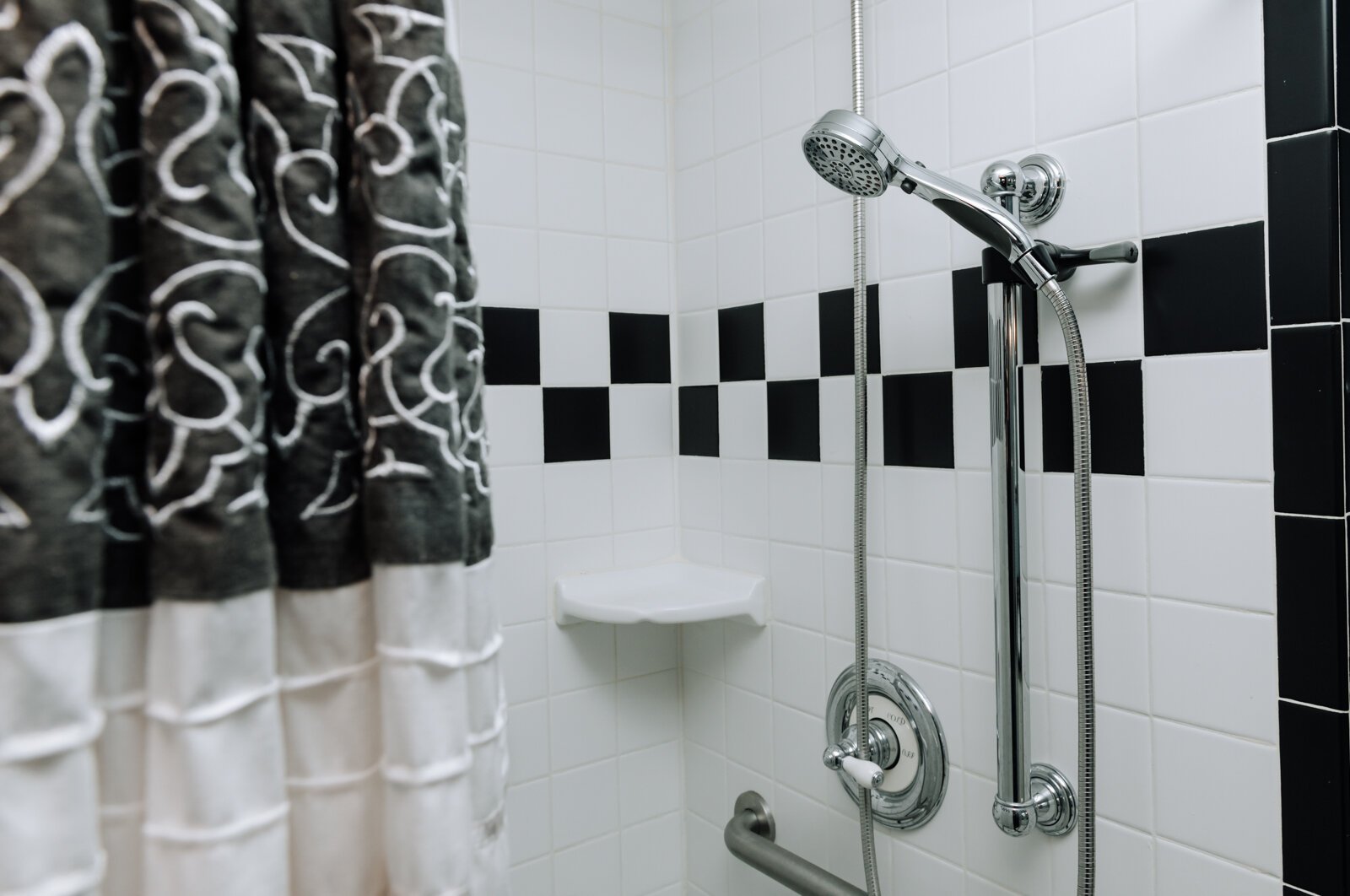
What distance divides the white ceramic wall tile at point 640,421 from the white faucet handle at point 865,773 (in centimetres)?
64

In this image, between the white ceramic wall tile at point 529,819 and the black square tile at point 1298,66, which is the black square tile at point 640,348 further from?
the black square tile at point 1298,66

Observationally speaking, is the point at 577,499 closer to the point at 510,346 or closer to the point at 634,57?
the point at 510,346

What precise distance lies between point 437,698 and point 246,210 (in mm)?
310

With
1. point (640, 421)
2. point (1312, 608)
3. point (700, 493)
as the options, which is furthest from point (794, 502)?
point (1312, 608)

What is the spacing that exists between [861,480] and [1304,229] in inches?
19.8

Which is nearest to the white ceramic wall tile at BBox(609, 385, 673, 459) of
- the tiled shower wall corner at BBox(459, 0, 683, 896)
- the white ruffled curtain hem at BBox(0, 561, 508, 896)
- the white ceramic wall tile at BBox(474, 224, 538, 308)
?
the tiled shower wall corner at BBox(459, 0, 683, 896)

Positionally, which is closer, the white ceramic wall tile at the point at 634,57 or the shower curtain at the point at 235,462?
the shower curtain at the point at 235,462

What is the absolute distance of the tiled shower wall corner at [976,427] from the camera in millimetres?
768

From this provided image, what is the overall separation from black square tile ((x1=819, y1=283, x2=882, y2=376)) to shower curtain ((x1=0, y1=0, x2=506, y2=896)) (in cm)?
71

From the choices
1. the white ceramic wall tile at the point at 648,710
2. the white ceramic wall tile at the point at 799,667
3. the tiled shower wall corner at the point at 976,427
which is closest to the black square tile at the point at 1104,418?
the tiled shower wall corner at the point at 976,427

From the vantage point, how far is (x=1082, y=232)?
0.87 metres

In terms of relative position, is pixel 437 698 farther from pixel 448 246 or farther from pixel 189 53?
pixel 189 53

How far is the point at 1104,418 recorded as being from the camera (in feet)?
2.82

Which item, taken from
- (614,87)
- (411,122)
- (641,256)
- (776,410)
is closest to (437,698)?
(411,122)
